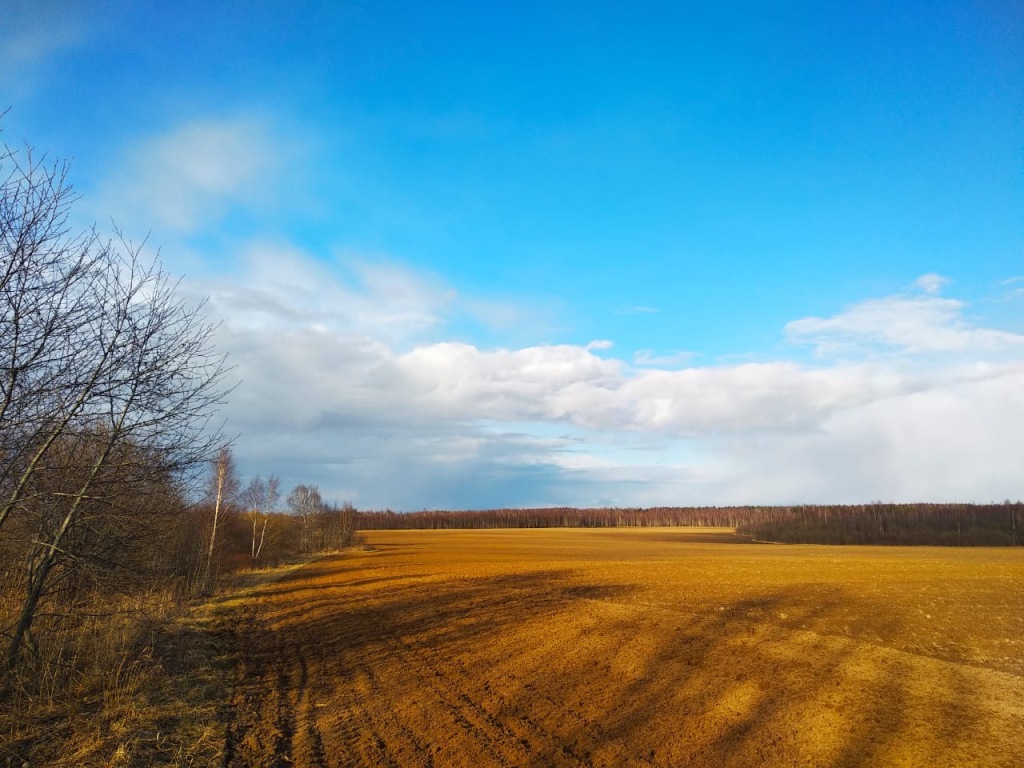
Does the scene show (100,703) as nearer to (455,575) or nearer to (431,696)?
(431,696)

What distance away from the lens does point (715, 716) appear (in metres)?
9.08

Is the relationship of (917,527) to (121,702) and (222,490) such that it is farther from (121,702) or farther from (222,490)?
(121,702)

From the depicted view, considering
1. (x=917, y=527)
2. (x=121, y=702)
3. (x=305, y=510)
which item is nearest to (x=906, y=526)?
(x=917, y=527)

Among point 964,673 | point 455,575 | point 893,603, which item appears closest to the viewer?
point 964,673

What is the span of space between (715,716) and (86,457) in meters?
9.85

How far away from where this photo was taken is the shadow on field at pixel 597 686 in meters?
7.84

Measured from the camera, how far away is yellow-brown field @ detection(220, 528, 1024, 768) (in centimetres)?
784

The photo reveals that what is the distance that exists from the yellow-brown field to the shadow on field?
0.04m

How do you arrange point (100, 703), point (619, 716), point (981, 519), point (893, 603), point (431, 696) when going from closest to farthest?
point (100, 703)
point (619, 716)
point (431, 696)
point (893, 603)
point (981, 519)

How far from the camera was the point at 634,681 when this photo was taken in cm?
1087

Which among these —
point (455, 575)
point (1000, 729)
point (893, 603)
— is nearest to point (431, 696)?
point (1000, 729)

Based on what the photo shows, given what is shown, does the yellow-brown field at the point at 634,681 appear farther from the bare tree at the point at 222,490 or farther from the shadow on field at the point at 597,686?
the bare tree at the point at 222,490

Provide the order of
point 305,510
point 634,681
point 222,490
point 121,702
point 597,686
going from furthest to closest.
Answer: point 305,510
point 222,490
point 634,681
point 597,686
point 121,702

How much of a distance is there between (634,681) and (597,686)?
0.73 metres
